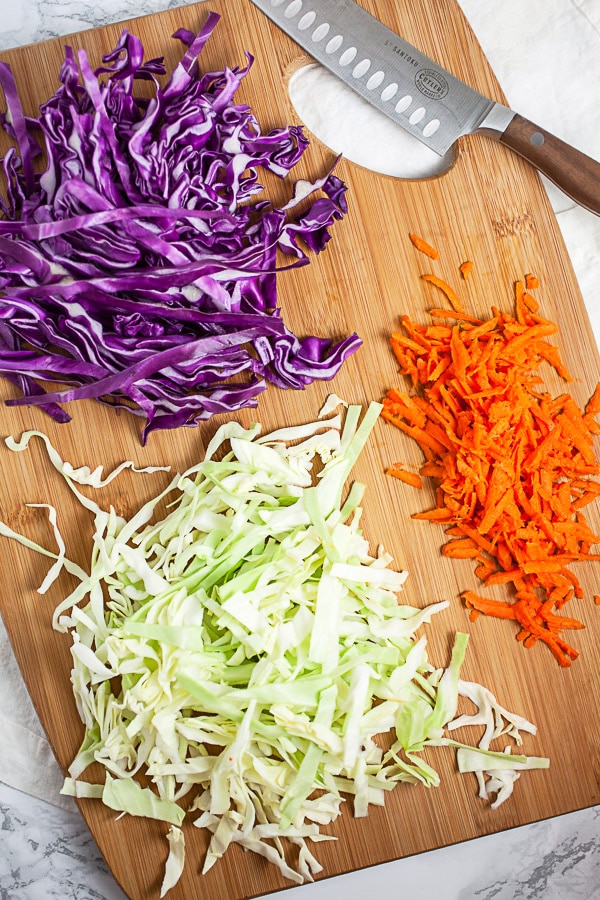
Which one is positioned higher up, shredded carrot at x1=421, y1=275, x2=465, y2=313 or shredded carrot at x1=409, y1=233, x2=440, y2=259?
shredded carrot at x1=409, y1=233, x2=440, y2=259

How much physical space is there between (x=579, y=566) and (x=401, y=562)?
0.46 meters

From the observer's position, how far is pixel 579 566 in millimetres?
1794

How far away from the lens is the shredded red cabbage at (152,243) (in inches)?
63.4

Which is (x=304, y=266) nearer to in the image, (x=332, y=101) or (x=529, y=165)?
(x=332, y=101)

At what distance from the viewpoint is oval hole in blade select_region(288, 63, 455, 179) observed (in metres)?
1.85

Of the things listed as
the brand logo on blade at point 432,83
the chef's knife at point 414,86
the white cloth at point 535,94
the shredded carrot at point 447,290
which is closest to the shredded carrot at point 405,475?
the shredded carrot at point 447,290

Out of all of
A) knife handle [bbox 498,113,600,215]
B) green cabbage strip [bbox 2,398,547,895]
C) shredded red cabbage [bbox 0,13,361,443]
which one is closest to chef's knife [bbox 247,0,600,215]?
knife handle [bbox 498,113,600,215]

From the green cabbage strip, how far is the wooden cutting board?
58 millimetres

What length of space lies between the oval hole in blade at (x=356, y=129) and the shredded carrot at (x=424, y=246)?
8.0 inches

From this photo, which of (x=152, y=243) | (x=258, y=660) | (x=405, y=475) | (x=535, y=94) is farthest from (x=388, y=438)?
(x=535, y=94)

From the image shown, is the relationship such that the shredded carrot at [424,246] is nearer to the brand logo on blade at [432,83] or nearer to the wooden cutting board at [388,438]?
the wooden cutting board at [388,438]

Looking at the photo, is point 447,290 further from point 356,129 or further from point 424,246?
point 356,129

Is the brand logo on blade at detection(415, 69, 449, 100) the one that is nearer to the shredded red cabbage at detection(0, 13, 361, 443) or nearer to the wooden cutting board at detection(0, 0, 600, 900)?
the wooden cutting board at detection(0, 0, 600, 900)

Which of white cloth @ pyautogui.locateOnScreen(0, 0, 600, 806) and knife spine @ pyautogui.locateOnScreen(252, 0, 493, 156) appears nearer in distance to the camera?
knife spine @ pyautogui.locateOnScreen(252, 0, 493, 156)
